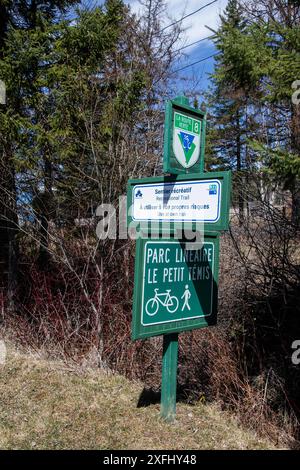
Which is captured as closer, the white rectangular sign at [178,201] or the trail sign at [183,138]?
the white rectangular sign at [178,201]

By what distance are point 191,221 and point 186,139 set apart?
0.76 meters

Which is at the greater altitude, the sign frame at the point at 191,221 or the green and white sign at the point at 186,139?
the green and white sign at the point at 186,139

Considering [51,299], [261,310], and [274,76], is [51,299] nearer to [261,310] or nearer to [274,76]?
[261,310]

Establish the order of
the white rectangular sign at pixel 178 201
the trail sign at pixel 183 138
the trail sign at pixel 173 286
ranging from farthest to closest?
the trail sign at pixel 183 138
the white rectangular sign at pixel 178 201
the trail sign at pixel 173 286

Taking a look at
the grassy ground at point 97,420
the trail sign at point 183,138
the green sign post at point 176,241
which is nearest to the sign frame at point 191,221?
the green sign post at point 176,241

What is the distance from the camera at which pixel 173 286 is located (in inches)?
151

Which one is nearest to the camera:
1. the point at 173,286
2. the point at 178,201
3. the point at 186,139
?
the point at 173,286

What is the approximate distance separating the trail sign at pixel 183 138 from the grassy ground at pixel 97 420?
84.1 inches

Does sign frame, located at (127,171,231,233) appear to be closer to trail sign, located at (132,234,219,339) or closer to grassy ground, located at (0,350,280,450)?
trail sign, located at (132,234,219,339)

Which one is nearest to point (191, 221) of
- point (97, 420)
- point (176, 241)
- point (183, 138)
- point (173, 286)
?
point (176, 241)

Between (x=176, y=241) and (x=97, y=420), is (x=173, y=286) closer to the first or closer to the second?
(x=176, y=241)

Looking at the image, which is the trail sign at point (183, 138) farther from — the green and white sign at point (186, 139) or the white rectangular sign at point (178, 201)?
the white rectangular sign at point (178, 201)

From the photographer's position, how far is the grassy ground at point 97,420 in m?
3.64

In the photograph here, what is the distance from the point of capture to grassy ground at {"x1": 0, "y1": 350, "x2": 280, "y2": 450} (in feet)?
12.0
